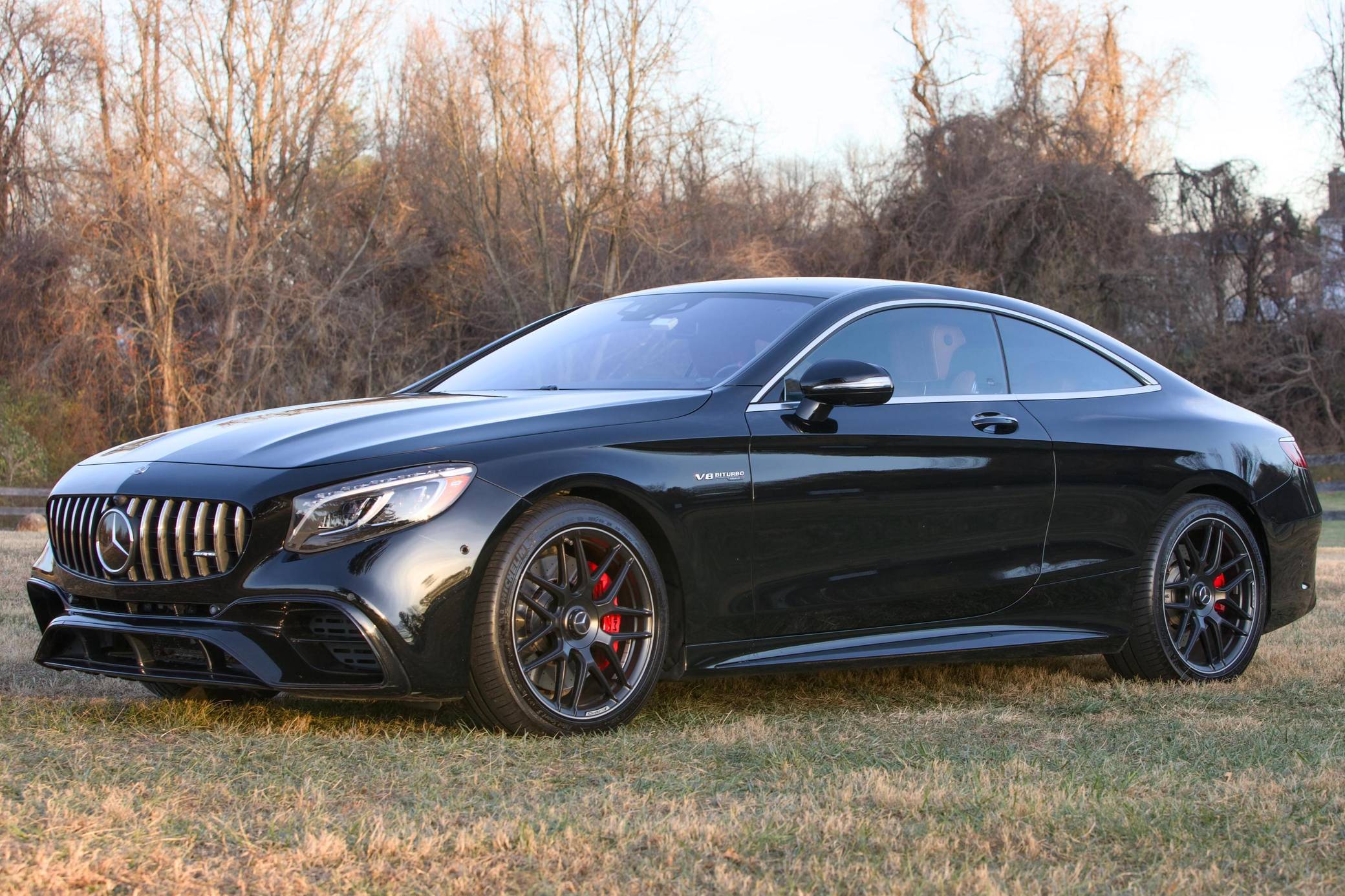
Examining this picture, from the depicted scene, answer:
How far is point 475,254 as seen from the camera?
31125 mm

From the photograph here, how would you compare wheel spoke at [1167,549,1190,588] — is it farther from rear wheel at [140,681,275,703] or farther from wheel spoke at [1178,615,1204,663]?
rear wheel at [140,681,275,703]

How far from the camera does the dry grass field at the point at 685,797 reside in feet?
10.4

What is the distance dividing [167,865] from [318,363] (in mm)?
25241

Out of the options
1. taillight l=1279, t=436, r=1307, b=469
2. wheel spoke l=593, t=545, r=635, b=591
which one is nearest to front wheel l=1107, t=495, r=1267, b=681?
taillight l=1279, t=436, r=1307, b=469

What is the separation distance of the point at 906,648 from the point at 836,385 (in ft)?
3.26

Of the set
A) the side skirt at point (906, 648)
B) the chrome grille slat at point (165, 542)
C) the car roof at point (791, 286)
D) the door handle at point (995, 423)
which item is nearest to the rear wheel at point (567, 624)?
the side skirt at point (906, 648)

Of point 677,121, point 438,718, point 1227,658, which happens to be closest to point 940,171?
point 677,121

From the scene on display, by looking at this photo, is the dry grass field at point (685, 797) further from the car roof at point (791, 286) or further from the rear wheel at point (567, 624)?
the car roof at point (791, 286)

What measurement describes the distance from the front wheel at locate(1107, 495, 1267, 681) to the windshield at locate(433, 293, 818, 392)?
185 centimetres

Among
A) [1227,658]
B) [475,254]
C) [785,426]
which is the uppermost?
[475,254]

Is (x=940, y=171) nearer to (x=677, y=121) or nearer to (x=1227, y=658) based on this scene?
(x=677, y=121)

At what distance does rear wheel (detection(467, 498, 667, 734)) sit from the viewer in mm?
4520

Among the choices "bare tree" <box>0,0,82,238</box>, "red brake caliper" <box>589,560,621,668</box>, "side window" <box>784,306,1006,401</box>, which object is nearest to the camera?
"red brake caliper" <box>589,560,621,668</box>

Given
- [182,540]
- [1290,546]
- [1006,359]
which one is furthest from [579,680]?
[1290,546]
